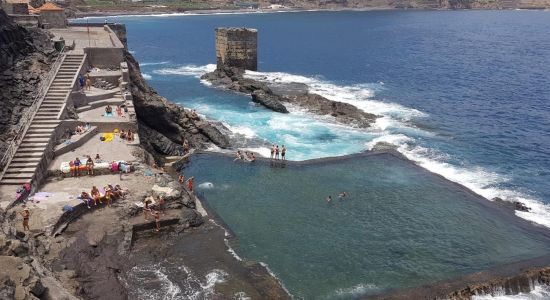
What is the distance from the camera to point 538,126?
51719 mm

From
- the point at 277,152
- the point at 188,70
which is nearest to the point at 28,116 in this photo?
the point at 277,152

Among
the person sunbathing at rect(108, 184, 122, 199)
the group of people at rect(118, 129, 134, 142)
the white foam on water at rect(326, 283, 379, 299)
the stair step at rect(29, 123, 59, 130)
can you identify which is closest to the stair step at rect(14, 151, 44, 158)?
the stair step at rect(29, 123, 59, 130)

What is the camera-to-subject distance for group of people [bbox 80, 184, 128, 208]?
1010 inches

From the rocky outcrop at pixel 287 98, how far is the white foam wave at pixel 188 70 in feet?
18.8

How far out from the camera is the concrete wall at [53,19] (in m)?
52.5

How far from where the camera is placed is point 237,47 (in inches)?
2911

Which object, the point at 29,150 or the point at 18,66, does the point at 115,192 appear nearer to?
the point at 29,150

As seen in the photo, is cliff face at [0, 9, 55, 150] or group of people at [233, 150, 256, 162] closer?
cliff face at [0, 9, 55, 150]

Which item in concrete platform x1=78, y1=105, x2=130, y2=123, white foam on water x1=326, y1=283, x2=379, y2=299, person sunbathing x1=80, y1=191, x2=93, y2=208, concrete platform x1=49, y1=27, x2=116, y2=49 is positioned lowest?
white foam on water x1=326, y1=283, x2=379, y2=299

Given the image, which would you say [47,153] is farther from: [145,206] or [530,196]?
[530,196]

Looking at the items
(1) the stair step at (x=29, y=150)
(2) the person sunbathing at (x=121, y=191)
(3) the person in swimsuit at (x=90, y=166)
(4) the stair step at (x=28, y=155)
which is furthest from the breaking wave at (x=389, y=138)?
(4) the stair step at (x=28, y=155)

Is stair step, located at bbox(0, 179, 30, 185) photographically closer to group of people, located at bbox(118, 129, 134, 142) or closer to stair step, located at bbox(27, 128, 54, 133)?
stair step, located at bbox(27, 128, 54, 133)

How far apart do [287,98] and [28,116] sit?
1350 inches

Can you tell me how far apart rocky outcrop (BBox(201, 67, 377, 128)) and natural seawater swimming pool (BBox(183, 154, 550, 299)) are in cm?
1413
